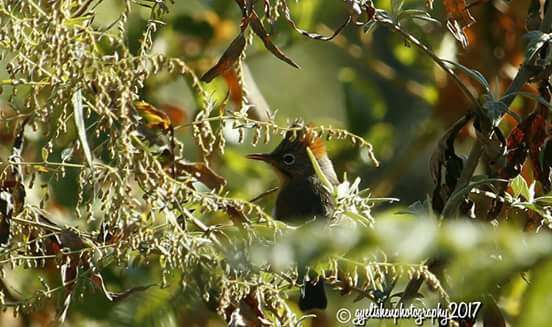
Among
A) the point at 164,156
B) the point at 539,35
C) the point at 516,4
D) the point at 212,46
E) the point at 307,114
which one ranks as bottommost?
the point at 307,114

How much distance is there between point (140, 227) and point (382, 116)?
→ 114 inches

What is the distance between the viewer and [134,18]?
12.1 feet

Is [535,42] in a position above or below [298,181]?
above

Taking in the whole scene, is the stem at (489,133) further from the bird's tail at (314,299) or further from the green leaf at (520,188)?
the bird's tail at (314,299)

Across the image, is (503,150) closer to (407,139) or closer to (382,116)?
(382,116)

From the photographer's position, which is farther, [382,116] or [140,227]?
[382,116]

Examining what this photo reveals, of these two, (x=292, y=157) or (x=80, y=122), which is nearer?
(x=80, y=122)

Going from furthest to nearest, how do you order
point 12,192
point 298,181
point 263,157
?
point 298,181 → point 263,157 → point 12,192

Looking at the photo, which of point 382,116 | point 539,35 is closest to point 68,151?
point 539,35

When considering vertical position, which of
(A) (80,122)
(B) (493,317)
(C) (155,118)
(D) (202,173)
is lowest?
(B) (493,317)

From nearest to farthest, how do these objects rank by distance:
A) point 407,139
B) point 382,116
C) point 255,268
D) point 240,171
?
point 255,268 < point 240,171 < point 382,116 < point 407,139

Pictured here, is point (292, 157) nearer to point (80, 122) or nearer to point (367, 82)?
point (367, 82)

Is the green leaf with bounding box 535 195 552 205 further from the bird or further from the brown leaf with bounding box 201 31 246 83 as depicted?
the bird

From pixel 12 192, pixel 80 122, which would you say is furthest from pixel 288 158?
pixel 80 122
